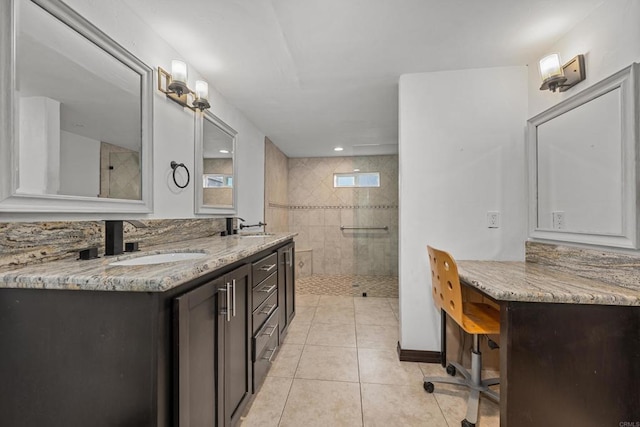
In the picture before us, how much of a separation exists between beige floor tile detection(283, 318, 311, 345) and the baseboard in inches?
33.4

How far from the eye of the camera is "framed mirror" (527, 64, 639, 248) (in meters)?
1.25

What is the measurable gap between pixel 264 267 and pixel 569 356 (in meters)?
1.57

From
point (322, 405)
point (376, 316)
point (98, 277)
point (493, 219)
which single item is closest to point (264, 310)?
point (322, 405)

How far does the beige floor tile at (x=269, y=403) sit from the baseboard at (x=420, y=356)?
0.89 m

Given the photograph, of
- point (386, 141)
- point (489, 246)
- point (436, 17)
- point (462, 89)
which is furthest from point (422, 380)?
point (386, 141)

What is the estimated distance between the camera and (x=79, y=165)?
46.5 inches

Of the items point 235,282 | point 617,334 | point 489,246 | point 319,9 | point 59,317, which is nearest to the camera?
point 59,317

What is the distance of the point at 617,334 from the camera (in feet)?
3.65

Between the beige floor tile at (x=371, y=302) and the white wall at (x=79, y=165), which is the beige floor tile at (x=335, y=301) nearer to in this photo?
the beige floor tile at (x=371, y=302)

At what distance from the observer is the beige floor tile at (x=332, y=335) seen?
2.33 metres

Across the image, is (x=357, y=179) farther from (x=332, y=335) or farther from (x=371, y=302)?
(x=332, y=335)

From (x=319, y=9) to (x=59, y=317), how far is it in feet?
5.71

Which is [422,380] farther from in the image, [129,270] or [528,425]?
[129,270]

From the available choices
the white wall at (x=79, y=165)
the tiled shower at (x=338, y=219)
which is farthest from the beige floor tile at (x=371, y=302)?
the white wall at (x=79, y=165)
